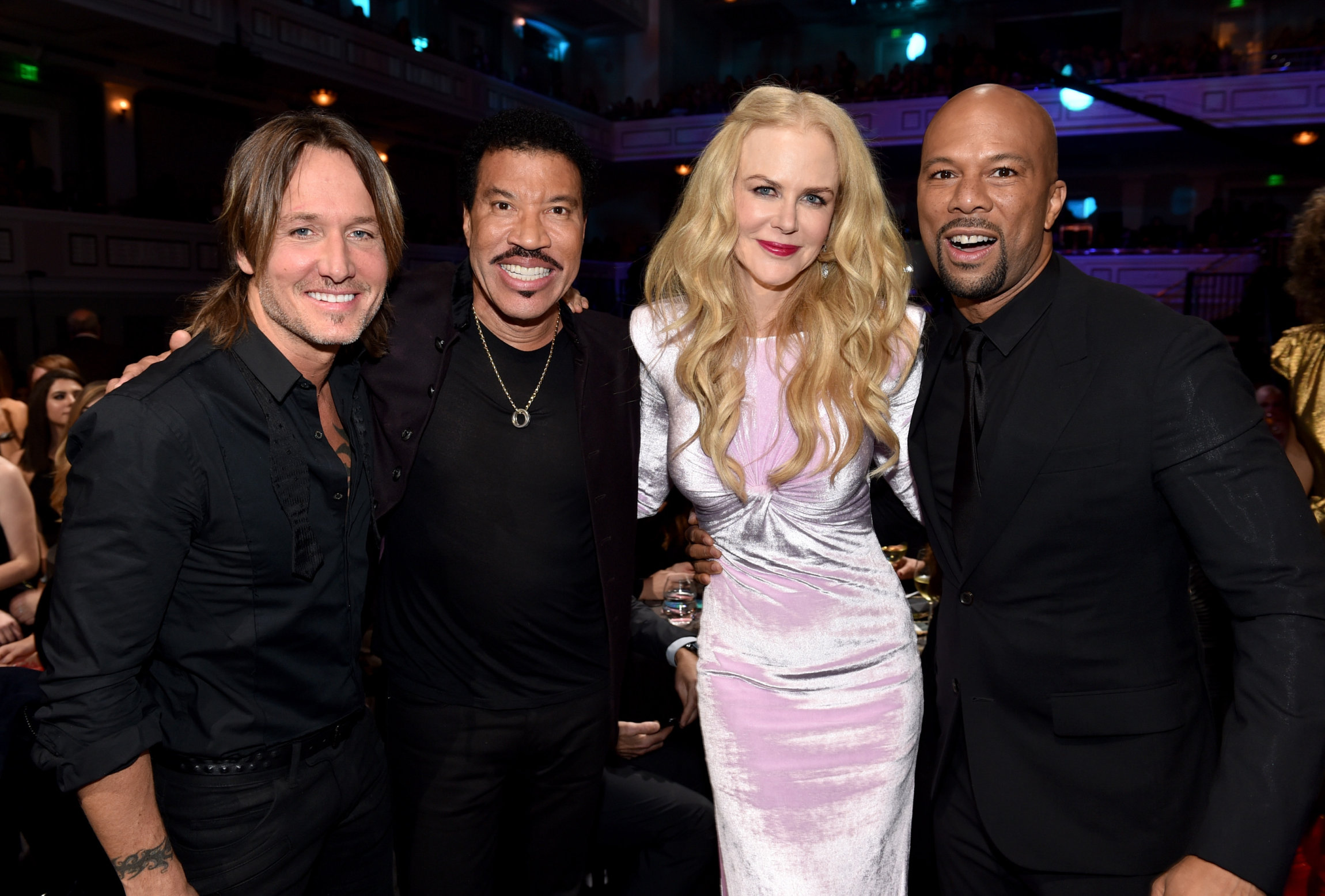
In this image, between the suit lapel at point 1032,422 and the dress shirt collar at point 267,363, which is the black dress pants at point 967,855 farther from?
the dress shirt collar at point 267,363

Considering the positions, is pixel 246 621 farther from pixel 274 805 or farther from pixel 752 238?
pixel 752 238

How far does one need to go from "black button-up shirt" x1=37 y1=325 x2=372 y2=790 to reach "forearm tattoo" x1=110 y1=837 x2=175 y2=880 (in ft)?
0.50

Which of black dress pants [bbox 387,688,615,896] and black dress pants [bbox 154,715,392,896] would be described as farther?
black dress pants [bbox 387,688,615,896]

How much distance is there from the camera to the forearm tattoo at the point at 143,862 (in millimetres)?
1433

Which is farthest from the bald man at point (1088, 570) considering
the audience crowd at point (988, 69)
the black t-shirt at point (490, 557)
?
the audience crowd at point (988, 69)

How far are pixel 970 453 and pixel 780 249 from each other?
0.61 metres

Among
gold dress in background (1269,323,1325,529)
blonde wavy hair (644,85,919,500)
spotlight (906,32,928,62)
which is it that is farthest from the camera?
spotlight (906,32,928,62)

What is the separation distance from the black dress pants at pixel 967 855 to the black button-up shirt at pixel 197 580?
3.91 feet

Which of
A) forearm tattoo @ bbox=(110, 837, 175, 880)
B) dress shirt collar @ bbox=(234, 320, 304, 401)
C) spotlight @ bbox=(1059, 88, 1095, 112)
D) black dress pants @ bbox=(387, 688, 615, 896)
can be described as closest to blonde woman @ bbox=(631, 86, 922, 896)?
black dress pants @ bbox=(387, 688, 615, 896)

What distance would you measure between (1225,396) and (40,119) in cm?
1442

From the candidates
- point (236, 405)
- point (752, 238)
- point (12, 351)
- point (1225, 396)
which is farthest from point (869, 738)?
point (12, 351)

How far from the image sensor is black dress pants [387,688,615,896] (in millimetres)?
1983

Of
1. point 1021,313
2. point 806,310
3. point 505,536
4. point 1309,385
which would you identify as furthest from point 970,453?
point 1309,385

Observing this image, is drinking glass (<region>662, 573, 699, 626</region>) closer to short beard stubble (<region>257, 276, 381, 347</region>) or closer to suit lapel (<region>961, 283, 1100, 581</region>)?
suit lapel (<region>961, 283, 1100, 581</region>)
